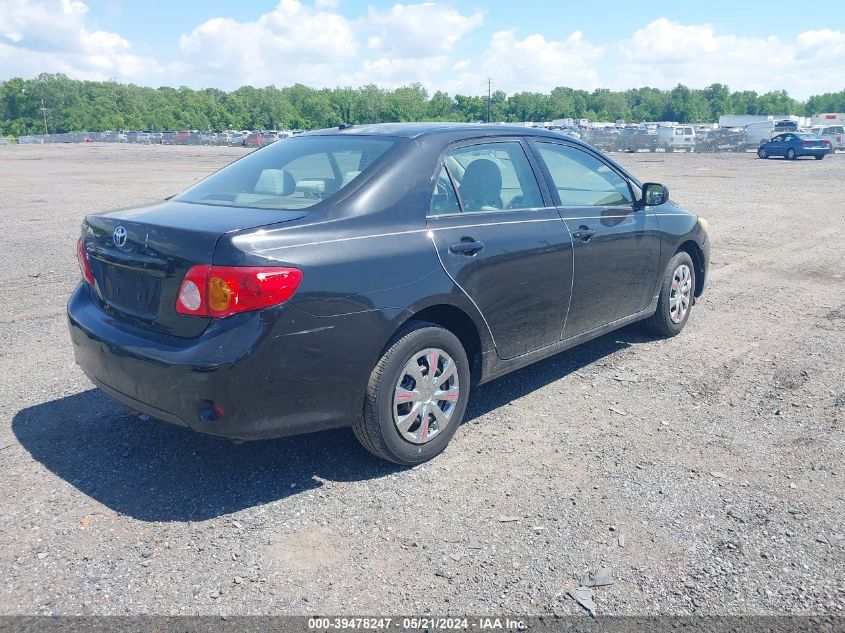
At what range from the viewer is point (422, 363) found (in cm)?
397

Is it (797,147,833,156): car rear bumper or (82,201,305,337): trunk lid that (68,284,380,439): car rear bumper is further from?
(797,147,833,156): car rear bumper

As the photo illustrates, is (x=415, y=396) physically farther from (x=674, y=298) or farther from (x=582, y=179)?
(x=674, y=298)

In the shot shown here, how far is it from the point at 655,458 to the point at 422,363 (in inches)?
55.9

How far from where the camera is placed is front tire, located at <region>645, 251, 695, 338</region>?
611 cm

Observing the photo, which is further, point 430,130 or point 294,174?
point 430,130

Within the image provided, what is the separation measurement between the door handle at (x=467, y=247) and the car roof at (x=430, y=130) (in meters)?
0.68

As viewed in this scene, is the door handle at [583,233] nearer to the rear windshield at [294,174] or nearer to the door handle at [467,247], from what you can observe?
the door handle at [467,247]

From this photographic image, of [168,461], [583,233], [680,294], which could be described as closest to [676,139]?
[680,294]

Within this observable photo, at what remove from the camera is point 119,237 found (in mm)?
3715

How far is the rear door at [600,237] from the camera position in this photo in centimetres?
497

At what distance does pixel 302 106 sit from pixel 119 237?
16939 centimetres

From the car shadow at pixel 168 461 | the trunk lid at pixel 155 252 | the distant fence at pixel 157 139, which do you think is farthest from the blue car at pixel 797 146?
the trunk lid at pixel 155 252

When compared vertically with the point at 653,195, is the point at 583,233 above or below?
below

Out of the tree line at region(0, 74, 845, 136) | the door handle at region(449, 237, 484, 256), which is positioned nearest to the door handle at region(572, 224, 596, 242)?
the door handle at region(449, 237, 484, 256)
